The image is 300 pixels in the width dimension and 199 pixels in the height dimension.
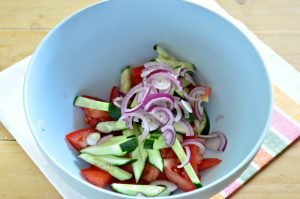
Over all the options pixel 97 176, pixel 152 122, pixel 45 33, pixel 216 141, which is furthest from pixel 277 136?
pixel 45 33

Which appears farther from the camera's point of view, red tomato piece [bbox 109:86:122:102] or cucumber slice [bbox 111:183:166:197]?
red tomato piece [bbox 109:86:122:102]

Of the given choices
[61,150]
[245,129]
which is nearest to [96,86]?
[61,150]

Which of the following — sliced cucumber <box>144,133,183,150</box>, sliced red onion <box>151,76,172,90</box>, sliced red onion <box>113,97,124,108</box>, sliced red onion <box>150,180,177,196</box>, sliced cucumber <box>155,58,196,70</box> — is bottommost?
sliced red onion <box>150,180,177,196</box>

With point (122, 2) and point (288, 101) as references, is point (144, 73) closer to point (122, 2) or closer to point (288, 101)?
point (122, 2)

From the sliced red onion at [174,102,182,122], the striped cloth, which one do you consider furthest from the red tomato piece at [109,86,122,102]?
the striped cloth

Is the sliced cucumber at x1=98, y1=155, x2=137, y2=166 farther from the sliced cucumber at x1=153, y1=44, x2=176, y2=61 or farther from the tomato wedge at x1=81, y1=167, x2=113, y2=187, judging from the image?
the sliced cucumber at x1=153, y1=44, x2=176, y2=61

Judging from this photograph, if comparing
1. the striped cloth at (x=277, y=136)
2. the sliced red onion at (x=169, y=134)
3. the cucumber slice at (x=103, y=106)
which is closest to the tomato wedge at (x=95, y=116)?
the cucumber slice at (x=103, y=106)

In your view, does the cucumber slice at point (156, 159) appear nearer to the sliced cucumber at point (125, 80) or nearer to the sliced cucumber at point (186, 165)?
the sliced cucumber at point (186, 165)
